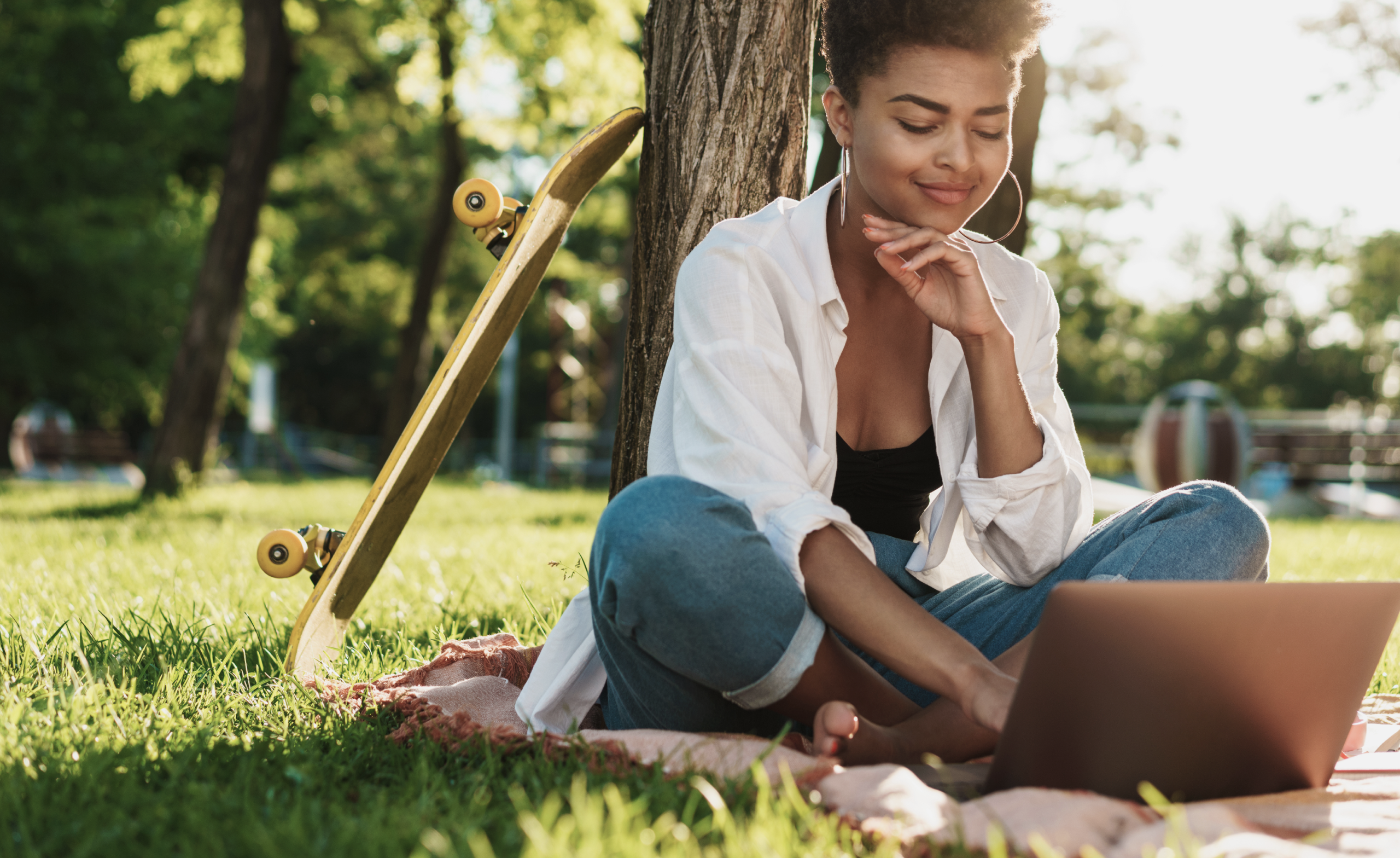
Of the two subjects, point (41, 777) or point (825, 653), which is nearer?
→ point (41, 777)

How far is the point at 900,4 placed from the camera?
199cm

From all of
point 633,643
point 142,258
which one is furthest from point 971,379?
point 142,258

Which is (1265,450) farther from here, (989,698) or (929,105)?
(989,698)

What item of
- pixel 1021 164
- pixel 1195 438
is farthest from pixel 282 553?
pixel 1195 438

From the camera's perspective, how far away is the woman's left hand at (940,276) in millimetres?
1988

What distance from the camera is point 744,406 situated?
6.13ft

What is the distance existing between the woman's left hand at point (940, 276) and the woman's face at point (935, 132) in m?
0.06

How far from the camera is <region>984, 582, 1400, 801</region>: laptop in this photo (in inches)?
56.9

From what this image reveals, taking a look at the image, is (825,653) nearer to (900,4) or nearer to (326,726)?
(326,726)

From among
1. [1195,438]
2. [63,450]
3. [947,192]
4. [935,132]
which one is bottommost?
[63,450]

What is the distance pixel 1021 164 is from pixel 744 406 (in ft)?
11.1

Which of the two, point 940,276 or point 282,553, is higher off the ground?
point 940,276

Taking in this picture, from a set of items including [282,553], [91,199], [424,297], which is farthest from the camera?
[91,199]

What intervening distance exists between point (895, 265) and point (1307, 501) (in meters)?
14.9
